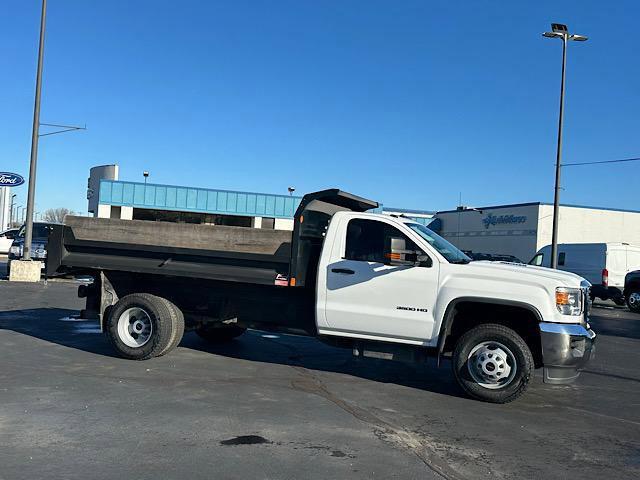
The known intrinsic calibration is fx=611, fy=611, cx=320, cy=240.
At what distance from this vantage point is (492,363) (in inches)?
273

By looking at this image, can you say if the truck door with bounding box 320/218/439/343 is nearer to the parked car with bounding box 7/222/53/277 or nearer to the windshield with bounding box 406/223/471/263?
the windshield with bounding box 406/223/471/263

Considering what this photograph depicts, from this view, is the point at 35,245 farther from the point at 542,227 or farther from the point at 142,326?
the point at 542,227

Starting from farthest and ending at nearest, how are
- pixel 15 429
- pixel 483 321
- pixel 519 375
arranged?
pixel 483 321
pixel 519 375
pixel 15 429

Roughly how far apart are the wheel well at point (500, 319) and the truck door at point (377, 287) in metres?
0.44

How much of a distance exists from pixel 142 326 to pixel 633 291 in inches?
736

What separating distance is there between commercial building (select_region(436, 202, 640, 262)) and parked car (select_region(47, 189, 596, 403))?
35562 millimetres

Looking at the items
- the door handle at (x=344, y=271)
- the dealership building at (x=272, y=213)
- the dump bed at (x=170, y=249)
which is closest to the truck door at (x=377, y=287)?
the door handle at (x=344, y=271)

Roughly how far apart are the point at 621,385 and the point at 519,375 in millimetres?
2538

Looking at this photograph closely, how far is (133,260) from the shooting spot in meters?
8.39

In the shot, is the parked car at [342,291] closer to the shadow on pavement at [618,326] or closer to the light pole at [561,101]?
the shadow on pavement at [618,326]

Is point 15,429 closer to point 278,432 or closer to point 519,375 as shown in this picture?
point 278,432

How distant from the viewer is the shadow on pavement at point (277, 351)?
8258 millimetres

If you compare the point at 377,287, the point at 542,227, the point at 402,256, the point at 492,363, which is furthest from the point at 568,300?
the point at 542,227

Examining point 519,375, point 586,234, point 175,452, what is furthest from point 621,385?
point 586,234
